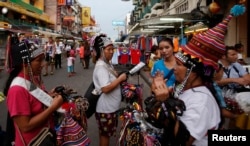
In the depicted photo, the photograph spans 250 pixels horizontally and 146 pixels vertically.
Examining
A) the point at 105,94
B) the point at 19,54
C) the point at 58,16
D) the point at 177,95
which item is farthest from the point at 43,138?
the point at 58,16

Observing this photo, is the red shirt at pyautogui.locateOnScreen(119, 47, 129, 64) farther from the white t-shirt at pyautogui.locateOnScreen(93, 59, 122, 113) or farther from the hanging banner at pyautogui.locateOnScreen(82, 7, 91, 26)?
the hanging banner at pyautogui.locateOnScreen(82, 7, 91, 26)

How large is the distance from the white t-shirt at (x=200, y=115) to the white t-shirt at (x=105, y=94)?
175cm

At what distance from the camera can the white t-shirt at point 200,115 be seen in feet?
6.30

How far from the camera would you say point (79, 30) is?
109 m

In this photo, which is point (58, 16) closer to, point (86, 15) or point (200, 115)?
point (86, 15)

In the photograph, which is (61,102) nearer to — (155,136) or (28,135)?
(28,135)

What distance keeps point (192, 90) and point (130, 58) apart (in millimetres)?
16363

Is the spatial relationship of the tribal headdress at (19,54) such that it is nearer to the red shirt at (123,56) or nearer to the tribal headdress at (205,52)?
the tribal headdress at (205,52)

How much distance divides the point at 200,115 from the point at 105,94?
2.00m

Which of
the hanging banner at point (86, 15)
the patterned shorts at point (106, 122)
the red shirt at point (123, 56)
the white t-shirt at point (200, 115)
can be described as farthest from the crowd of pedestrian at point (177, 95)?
the hanging banner at point (86, 15)

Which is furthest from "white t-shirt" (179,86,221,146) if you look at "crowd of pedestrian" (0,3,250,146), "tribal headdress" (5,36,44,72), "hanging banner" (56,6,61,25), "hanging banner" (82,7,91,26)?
"hanging banner" (82,7,91,26)

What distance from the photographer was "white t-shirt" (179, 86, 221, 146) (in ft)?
6.30

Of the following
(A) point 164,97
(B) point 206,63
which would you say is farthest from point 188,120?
(B) point 206,63

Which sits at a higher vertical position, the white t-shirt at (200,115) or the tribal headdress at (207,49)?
Answer: the tribal headdress at (207,49)
